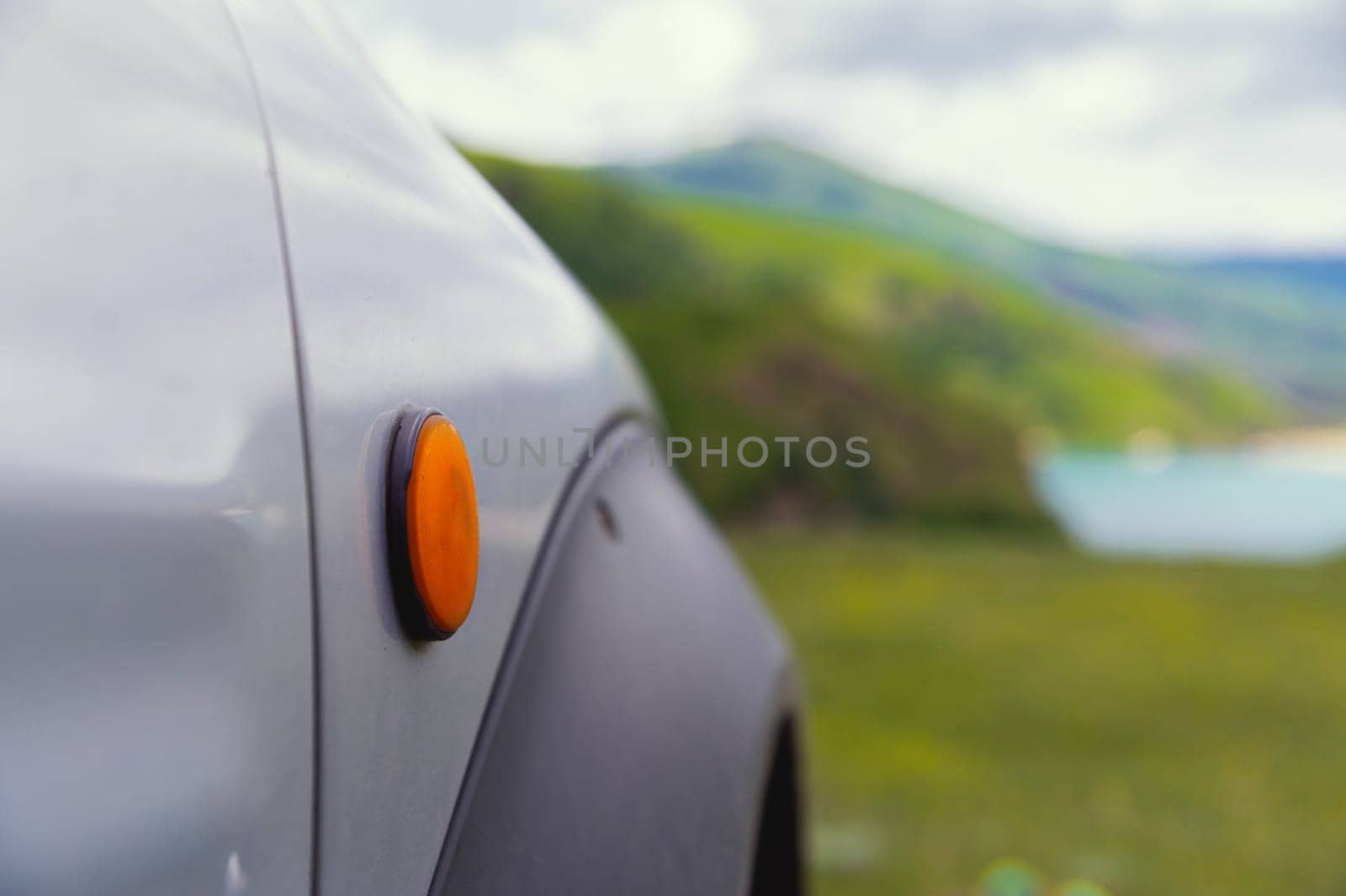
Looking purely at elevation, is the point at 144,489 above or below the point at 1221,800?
above

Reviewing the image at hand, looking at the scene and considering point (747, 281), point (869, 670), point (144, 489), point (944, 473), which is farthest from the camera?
point (747, 281)

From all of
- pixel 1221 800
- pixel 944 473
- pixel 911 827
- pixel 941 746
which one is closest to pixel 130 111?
pixel 911 827

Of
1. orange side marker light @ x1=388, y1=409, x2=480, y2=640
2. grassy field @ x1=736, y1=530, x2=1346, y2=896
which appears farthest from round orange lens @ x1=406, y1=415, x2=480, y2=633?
grassy field @ x1=736, y1=530, x2=1346, y2=896

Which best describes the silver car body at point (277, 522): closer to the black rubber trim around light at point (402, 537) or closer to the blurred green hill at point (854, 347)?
the black rubber trim around light at point (402, 537)

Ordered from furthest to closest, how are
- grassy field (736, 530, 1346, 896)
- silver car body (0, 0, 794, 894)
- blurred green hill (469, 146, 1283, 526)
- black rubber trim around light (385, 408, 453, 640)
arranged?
blurred green hill (469, 146, 1283, 526), grassy field (736, 530, 1346, 896), black rubber trim around light (385, 408, 453, 640), silver car body (0, 0, 794, 894)

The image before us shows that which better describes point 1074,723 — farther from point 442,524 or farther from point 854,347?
point 854,347

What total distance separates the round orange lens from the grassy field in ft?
10.2

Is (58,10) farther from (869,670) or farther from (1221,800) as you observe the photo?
(869,670)

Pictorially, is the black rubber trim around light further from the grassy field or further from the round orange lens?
the grassy field

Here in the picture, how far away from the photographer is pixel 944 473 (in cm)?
1448

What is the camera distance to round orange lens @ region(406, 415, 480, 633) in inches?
35.4

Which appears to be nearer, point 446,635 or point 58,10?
point 58,10

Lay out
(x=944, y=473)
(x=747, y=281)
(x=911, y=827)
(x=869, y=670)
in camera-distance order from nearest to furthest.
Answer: (x=911, y=827) < (x=869, y=670) < (x=944, y=473) < (x=747, y=281)

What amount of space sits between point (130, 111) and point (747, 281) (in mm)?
26956
